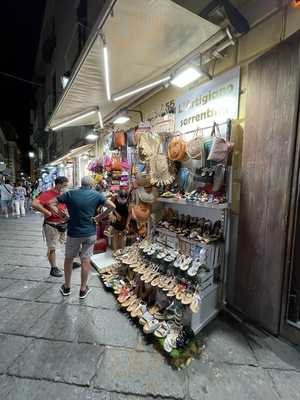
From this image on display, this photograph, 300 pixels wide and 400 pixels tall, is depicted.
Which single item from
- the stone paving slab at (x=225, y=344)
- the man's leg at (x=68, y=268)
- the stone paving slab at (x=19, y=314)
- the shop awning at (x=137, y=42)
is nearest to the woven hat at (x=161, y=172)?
the shop awning at (x=137, y=42)

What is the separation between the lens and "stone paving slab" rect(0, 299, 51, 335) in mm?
2336

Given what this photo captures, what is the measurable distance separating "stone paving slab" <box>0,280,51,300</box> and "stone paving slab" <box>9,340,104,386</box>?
3.51ft

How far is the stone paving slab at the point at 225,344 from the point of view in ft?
6.47

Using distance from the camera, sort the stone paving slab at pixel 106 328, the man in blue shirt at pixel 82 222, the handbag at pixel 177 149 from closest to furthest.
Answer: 1. the stone paving slab at pixel 106 328
2. the man in blue shirt at pixel 82 222
3. the handbag at pixel 177 149

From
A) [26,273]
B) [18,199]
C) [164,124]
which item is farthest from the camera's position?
[18,199]

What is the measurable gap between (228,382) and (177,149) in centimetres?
254

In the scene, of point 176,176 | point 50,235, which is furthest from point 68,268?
point 176,176

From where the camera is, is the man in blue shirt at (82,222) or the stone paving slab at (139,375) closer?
the stone paving slab at (139,375)

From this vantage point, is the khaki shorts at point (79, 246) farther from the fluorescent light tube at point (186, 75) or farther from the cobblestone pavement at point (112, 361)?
the fluorescent light tube at point (186, 75)

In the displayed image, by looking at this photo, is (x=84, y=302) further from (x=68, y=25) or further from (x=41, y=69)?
(x=41, y=69)

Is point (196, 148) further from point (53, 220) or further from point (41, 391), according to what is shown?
point (41, 391)

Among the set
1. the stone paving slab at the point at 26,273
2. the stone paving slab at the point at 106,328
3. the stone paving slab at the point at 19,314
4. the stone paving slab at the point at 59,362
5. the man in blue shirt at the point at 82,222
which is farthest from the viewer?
the stone paving slab at the point at 26,273

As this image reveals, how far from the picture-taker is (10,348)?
2055 mm

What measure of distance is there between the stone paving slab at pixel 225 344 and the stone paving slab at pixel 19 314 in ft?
6.44
